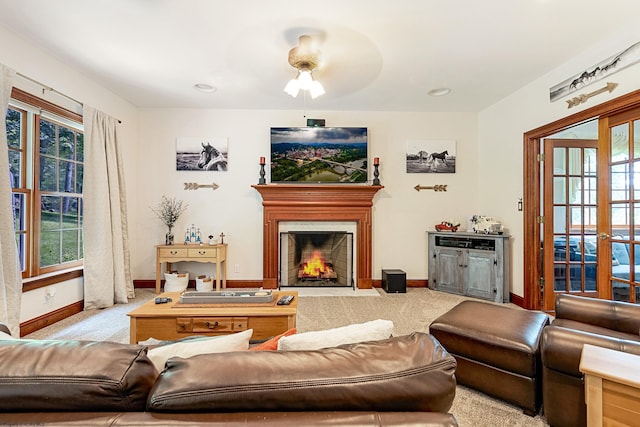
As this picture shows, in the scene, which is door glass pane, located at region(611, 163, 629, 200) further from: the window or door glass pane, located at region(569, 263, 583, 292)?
the window

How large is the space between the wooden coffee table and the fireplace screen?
238 cm

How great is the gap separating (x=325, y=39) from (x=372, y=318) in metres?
2.77

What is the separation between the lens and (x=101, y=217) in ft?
11.5

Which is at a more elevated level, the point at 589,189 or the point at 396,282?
the point at 589,189

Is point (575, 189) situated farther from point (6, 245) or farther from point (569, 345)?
point (6, 245)

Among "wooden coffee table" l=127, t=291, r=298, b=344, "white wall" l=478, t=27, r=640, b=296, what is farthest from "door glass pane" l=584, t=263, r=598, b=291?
"wooden coffee table" l=127, t=291, r=298, b=344

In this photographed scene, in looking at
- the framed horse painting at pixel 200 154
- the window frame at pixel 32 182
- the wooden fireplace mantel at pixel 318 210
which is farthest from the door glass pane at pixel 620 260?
the window frame at pixel 32 182

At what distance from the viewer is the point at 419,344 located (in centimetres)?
88

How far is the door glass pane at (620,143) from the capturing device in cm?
258

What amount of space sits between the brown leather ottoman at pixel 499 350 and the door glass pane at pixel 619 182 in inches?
57.7

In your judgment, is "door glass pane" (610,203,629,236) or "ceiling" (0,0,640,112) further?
"door glass pane" (610,203,629,236)

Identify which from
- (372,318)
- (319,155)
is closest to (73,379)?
(372,318)

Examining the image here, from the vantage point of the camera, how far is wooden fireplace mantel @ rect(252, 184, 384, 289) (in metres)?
4.38

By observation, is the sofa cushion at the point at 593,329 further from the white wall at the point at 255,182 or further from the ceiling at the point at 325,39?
the white wall at the point at 255,182
